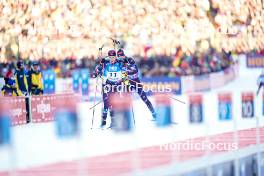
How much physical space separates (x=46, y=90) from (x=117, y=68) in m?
8.46

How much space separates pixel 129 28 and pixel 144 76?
185 cm

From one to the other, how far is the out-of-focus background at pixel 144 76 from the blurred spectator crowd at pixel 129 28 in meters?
0.05

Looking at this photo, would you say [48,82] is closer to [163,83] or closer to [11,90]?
[11,90]

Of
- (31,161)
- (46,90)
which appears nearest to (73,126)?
(31,161)

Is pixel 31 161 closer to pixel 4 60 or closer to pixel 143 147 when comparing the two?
pixel 143 147

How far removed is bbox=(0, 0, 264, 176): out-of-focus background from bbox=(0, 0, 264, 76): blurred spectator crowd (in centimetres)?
5

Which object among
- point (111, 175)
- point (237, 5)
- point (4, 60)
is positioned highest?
point (237, 5)

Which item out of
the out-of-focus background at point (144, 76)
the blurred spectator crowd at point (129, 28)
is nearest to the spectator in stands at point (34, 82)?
the out-of-focus background at point (144, 76)

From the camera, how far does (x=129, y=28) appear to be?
29562 mm

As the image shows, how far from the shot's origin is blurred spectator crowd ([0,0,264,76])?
27.1 m

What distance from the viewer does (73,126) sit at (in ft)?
29.6

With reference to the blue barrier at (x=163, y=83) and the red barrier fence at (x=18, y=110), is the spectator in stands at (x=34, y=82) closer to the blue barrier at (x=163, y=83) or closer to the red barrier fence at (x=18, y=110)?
the red barrier fence at (x=18, y=110)

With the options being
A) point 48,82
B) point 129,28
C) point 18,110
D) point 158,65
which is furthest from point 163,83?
point 18,110

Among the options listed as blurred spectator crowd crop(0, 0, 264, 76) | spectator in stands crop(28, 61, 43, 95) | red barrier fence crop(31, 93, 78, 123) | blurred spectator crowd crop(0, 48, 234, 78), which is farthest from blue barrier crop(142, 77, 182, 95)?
red barrier fence crop(31, 93, 78, 123)
